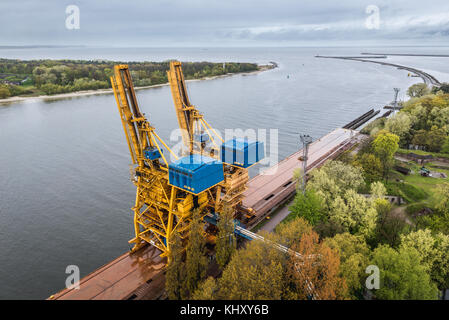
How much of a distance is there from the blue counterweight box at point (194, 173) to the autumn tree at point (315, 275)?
30.2 ft

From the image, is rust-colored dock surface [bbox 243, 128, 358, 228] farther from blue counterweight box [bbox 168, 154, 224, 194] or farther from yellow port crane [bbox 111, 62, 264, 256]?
blue counterweight box [bbox 168, 154, 224, 194]

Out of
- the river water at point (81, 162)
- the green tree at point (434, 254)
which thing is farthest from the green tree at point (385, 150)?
the green tree at point (434, 254)

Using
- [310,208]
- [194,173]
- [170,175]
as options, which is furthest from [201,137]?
[310,208]

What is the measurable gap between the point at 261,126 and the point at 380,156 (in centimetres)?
3176

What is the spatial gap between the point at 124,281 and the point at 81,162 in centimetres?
3201

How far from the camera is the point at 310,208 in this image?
2788 centimetres

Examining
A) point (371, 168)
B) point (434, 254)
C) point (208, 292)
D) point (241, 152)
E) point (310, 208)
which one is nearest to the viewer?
point (208, 292)

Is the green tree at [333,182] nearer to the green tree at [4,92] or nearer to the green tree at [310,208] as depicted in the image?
the green tree at [310,208]

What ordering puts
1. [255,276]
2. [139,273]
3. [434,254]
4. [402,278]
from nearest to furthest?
1. [255,276]
2. [402,278]
3. [434,254]
4. [139,273]

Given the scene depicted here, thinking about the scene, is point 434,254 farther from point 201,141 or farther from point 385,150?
point 201,141

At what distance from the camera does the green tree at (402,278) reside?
19156 mm

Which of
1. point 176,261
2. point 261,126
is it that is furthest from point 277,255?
point 261,126

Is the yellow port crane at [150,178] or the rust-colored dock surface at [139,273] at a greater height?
the yellow port crane at [150,178]
